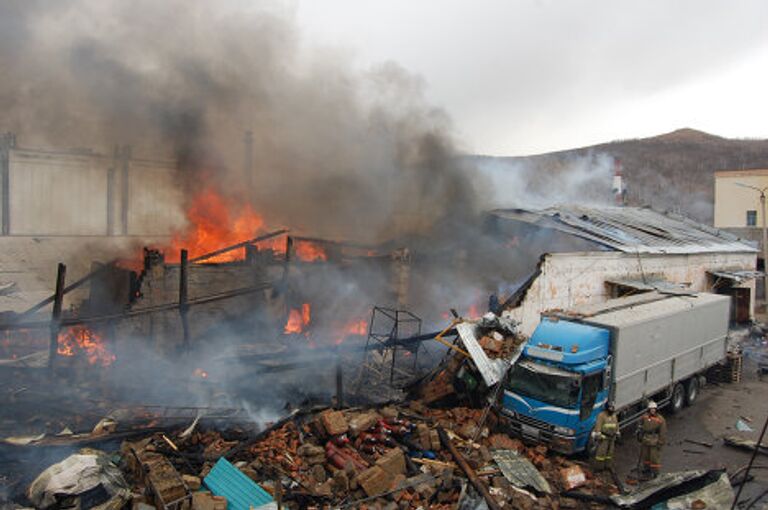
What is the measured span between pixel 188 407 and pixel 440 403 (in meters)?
5.80

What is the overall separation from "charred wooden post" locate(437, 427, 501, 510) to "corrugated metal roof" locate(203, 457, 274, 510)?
3328mm

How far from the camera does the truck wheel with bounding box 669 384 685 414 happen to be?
518 inches

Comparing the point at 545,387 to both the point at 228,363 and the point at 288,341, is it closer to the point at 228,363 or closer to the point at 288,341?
the point at 228,363

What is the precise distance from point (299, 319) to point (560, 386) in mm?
9844

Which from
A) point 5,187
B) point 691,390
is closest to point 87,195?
point 5,187

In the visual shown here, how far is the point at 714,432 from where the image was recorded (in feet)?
40.2

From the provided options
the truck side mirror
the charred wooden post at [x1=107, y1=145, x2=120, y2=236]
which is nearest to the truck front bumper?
the truck side mirror

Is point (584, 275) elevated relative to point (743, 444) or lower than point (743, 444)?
elevated

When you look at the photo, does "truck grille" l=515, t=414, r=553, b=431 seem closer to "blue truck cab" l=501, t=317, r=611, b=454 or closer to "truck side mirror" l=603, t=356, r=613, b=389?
"blue truck cab" l=501, t=317, r=611, b=454

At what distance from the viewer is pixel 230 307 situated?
1625 centimetres

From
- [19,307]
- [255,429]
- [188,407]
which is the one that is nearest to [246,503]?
[255,429]

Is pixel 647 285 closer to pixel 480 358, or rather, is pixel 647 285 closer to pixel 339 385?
pixel 480 358

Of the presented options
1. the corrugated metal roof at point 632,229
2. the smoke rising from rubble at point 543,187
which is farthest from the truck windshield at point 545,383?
the smoke rising from rubble at point 543,187

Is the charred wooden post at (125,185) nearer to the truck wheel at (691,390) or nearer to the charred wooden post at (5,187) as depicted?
the charred wooden post at (5,187)
